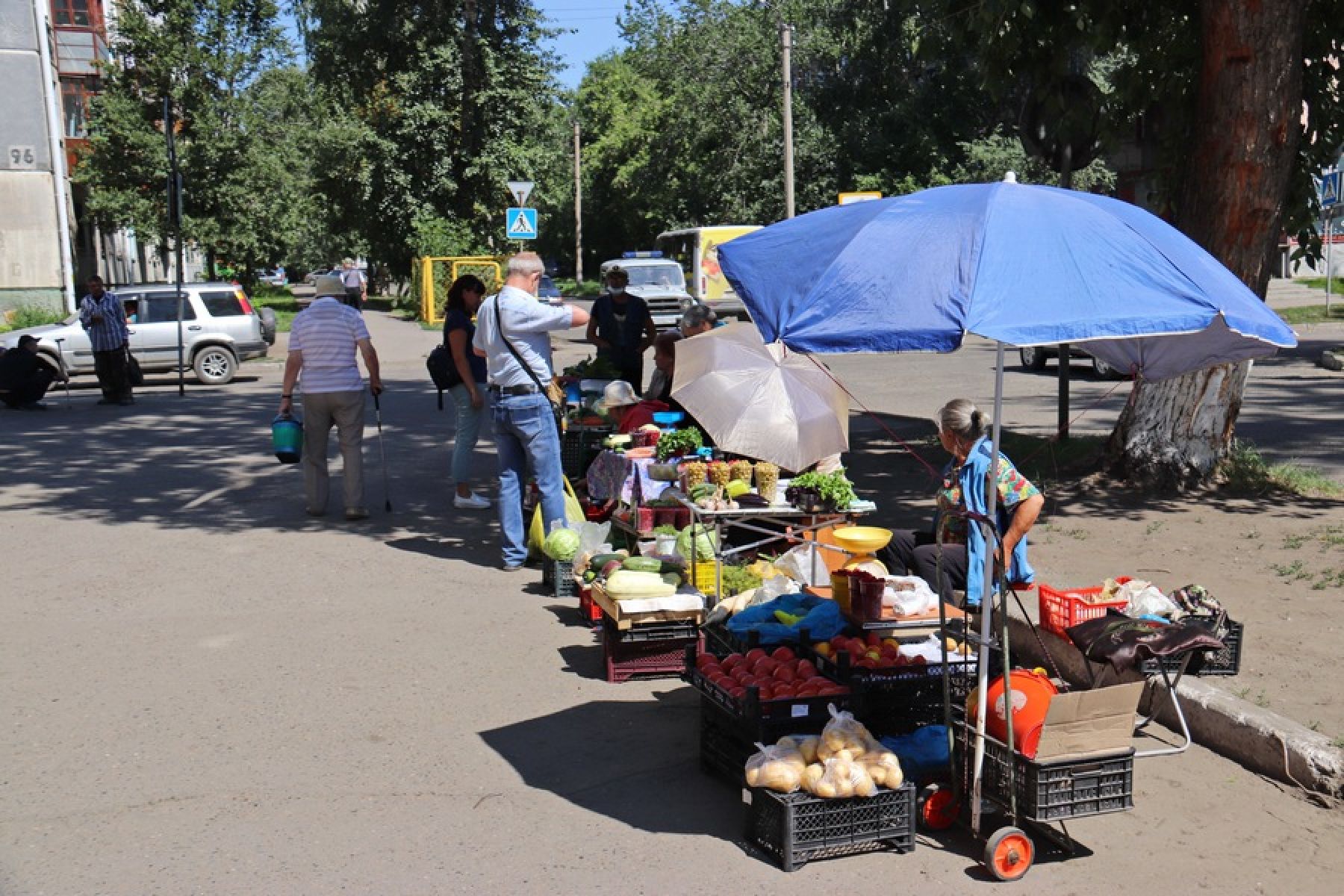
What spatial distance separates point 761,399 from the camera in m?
8.92

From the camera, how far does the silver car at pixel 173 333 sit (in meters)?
23.2

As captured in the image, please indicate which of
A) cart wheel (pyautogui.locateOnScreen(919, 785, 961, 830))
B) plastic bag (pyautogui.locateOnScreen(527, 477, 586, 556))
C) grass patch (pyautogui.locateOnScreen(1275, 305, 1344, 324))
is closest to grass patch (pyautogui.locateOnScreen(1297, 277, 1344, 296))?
grass patch (pyautogui.locateOnScreen(1275, 305, 1344, 324))

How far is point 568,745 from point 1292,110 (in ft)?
25.4

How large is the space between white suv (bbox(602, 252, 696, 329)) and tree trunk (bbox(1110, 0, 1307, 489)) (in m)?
20.8

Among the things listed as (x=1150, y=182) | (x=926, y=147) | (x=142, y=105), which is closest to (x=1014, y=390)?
(x=1150, y=182)

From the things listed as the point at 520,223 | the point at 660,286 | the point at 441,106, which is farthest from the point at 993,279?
the point at 441,106

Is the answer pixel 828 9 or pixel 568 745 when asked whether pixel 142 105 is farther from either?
pixel 568 745

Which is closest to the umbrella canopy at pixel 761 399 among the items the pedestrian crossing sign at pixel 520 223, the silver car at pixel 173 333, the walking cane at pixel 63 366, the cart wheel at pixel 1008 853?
the cart wheel at pixel 1008 853

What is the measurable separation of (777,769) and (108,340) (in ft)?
58.1

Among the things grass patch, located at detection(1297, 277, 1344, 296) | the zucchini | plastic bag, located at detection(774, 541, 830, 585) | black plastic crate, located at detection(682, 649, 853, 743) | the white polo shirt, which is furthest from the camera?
grass patch, located at detection(1297, 277, 1344, 296)

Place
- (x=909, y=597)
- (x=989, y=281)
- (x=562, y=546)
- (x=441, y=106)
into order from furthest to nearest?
(x=441, y=106) → (x=562, y=546) → (x=909, y=597) → (x=989, y=281)

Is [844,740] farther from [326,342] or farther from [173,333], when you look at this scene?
[173,333]

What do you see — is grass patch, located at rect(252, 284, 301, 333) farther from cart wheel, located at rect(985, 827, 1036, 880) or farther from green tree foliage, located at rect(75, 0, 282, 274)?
cart wheel, located at rect(985, 827, 1036, 880)

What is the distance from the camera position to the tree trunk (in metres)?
10.0
